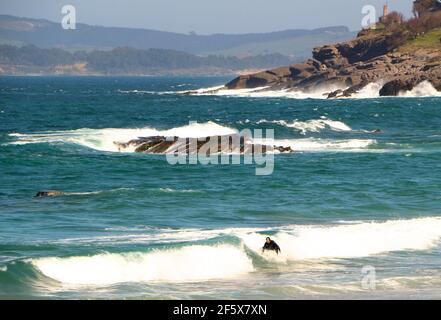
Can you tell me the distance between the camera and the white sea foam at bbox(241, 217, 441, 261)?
88.5 ft

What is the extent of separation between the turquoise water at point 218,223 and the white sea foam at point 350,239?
0.16ft

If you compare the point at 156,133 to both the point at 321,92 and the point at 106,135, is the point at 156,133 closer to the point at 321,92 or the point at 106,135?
the point at 106,135

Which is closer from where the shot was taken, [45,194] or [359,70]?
[45,194]

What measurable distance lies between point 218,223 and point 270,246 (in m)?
5.00

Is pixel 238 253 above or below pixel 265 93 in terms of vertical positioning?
below

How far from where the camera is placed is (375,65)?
→ 138 metres

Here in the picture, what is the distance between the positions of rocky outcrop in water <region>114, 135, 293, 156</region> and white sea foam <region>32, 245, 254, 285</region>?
23.7 meters

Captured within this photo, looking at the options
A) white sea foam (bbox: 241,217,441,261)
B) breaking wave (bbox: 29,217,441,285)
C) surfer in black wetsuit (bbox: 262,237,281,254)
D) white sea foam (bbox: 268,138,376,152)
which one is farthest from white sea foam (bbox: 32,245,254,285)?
white sea foam (bbox: 268,138,376,152)

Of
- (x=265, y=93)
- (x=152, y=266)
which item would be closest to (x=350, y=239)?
(x=152, y=266)

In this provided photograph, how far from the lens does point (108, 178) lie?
137 feet
